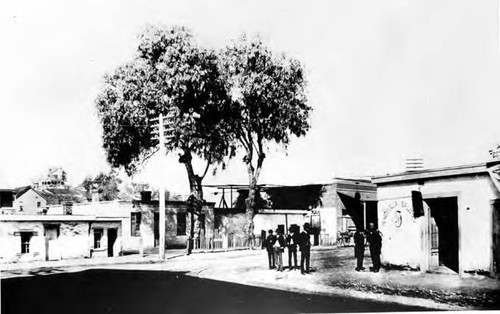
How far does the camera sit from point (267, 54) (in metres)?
9.12

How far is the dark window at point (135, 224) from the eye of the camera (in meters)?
10.7

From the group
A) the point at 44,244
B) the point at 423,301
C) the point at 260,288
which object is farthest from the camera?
the point at 44,244

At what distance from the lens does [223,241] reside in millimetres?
9461

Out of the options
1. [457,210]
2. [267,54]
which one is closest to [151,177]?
[267,54]

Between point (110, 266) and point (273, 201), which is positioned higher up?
point (273, 201)

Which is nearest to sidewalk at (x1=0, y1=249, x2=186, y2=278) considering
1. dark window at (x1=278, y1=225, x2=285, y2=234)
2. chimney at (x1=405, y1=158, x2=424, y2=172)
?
dark window at (x1=278, y1=225, x2=285, y2=234)

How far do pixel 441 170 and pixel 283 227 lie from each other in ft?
8.46

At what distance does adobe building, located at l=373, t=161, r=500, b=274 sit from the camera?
27.1 feet

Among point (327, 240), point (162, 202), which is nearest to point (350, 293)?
point (327, 240)

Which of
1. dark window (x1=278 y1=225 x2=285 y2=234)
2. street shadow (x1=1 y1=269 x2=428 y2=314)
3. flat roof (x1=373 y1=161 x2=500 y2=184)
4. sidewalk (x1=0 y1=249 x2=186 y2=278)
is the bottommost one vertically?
street shadow (x1=1 y1=269 x2=428 y2=314)

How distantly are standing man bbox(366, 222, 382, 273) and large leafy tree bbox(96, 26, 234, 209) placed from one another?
8.42ft

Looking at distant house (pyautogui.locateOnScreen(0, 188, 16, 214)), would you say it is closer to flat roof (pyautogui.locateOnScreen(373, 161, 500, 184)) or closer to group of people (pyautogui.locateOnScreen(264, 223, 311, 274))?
group of people (pyautogui.locateOnScreen(264, 223, 311, 274))

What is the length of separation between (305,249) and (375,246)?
113 centimetres

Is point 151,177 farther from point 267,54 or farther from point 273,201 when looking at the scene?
point 267,54
